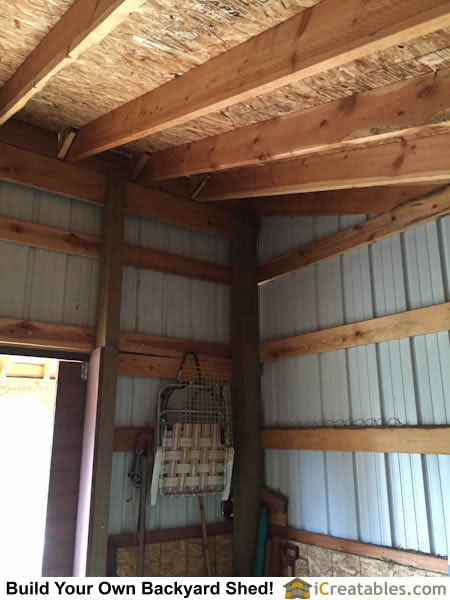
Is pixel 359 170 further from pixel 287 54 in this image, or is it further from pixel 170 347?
pixel 170 347

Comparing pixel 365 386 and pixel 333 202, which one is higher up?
pixel 333 202

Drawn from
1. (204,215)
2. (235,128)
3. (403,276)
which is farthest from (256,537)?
(235,128)

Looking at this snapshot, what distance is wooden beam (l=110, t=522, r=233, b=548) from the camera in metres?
3.62

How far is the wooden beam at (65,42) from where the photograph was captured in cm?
205

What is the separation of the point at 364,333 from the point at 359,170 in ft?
3.87

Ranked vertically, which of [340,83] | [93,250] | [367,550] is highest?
[340,83]

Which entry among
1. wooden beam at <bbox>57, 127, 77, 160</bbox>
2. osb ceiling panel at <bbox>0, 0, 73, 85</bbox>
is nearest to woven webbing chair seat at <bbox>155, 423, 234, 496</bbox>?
wooden beam at <bbox>57, 127, 77, 160</bbox>

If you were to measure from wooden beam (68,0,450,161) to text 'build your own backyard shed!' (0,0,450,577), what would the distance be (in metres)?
0.01

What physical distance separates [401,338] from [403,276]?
0.43 metres

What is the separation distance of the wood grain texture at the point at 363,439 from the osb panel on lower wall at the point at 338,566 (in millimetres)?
704

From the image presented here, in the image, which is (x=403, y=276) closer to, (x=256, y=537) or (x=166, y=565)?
(x=256, y=537)

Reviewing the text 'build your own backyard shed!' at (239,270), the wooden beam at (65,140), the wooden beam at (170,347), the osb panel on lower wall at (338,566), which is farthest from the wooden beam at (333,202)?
the osb panel on lower wall at (338,566)

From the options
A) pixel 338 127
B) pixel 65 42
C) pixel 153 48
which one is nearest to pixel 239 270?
pixel 338 127

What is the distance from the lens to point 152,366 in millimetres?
3988
